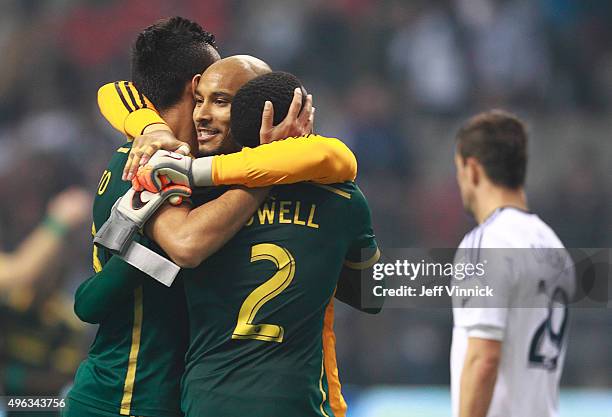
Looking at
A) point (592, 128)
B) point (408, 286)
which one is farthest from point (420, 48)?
point (408, 286)

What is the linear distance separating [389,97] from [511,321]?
684cm

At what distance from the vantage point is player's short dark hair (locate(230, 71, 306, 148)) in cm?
315

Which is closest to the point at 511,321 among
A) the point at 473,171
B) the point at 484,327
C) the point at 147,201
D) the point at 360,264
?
the point at 484,327

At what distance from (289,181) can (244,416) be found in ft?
2.34

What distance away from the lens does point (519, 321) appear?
4.15 meters

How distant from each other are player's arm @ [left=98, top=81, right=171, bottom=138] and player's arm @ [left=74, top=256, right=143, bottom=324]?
0.48m

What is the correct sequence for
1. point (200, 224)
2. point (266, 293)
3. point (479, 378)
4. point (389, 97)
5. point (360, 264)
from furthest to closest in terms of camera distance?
1. point (389, 97)
2. point (479, 378)
3. point (360, 264)
4. point (266, 293)
5. point (200, 224)

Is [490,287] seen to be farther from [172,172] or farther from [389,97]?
[389,97]

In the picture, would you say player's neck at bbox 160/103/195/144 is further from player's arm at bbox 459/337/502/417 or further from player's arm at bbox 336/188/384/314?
player's arm at bbox 459/337/502/417

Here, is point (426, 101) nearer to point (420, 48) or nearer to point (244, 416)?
point (420, 48)

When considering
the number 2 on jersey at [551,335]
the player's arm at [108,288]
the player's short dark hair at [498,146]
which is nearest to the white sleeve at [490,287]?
the number 2 on jersey at [551,335]

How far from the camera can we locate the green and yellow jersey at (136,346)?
3.39 meters

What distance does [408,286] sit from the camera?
5520 millimetres

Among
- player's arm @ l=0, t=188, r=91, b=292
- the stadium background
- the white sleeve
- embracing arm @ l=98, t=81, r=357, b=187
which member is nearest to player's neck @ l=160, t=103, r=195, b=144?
embracing arm @ l=98, t=81, r=357, b=187
